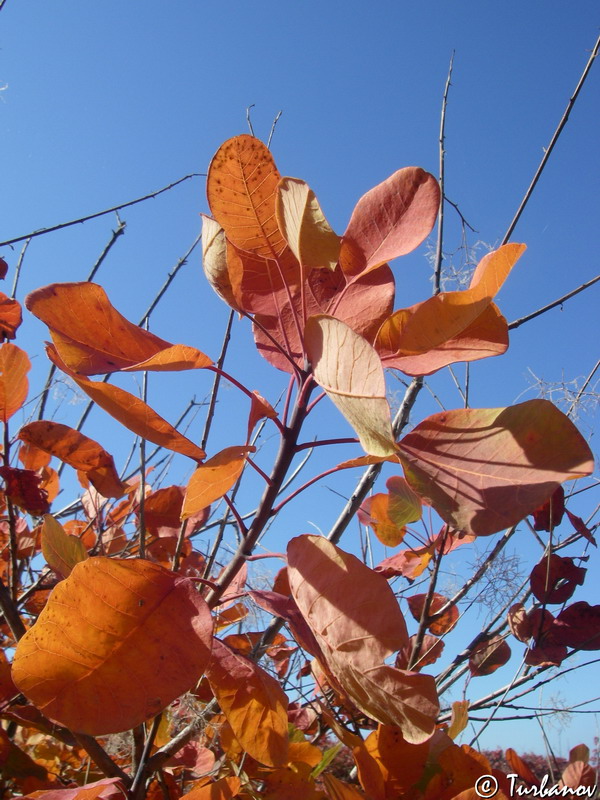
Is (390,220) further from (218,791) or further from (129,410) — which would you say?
(218,791)

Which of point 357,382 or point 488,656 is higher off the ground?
point 357,382

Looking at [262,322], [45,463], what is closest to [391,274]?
[262,322]

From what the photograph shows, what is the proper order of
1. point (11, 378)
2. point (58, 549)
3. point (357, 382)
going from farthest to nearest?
point (11, 378) < point (58, 549) < point (357, 382)

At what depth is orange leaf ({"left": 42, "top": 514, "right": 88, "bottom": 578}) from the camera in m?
0.64

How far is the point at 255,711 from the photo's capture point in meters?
0.61

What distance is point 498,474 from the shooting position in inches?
19.4

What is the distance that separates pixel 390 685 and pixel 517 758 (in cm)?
58

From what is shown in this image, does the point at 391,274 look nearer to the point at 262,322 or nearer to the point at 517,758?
the point at 262,322

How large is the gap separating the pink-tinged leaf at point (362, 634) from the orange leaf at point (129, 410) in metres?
0.19

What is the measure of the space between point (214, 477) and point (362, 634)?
7.9 inches

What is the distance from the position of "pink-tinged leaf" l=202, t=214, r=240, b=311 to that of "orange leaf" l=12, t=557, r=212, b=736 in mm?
316

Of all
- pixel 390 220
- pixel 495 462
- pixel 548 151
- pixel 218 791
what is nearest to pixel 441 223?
pixel 548 151

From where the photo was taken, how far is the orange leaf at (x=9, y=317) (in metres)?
0.95

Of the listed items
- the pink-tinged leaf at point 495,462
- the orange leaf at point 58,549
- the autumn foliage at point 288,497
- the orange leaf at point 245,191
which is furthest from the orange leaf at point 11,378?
the pink-tinged leaf at point 495,462
